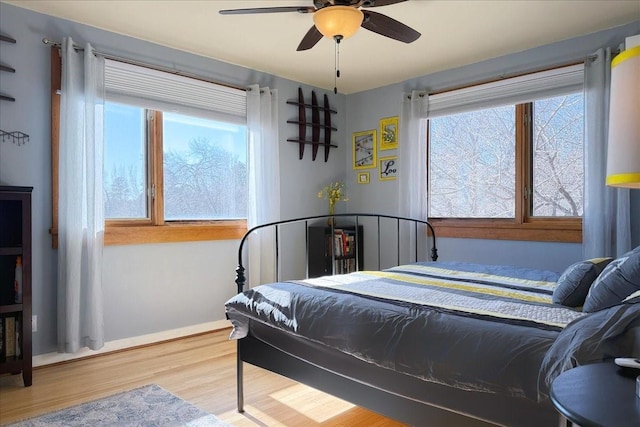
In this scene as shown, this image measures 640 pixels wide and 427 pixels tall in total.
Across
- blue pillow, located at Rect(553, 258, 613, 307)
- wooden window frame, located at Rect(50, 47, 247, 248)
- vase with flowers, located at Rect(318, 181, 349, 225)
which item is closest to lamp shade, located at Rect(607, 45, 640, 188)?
blue pillow, located at Rect(553, 258, 613, 307)

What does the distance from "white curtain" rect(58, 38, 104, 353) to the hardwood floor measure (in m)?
0.27

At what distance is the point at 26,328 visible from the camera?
2537 mm

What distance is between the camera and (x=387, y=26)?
2414 millimetres

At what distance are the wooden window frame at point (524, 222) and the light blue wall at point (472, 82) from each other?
61 mm

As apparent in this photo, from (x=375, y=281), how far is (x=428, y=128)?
248 centimetres

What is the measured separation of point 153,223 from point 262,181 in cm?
101

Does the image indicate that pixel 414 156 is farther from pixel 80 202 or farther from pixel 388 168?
pixel 80 202

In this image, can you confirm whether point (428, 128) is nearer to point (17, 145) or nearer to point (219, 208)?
point (219, 208)

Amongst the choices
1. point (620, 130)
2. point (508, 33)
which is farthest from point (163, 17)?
point (620, 130)

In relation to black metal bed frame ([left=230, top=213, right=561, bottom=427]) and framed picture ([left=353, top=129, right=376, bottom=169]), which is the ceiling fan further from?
framed picture ([left=353, top=129, right=376, bottom=169])

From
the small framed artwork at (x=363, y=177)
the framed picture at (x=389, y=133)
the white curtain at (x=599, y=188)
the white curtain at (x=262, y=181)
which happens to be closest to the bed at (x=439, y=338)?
the white curtain at (x=599, y=188)

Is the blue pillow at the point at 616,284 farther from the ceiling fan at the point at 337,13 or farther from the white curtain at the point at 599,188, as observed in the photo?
the white curtain at the point at 599,188

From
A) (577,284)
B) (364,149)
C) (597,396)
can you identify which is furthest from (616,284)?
(364,149)

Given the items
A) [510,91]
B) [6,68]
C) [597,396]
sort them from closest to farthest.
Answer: [597,396] < [6,68] < [510,91]
